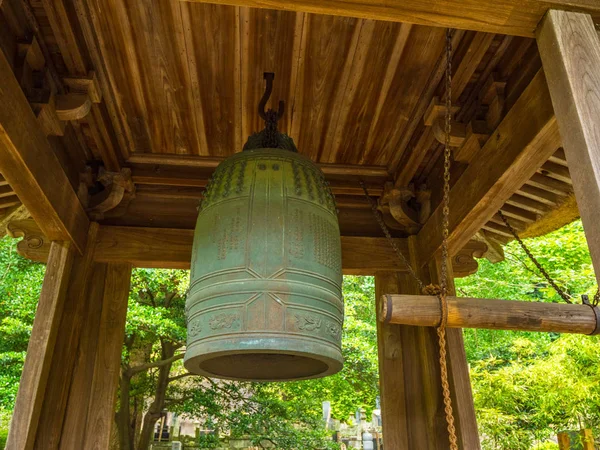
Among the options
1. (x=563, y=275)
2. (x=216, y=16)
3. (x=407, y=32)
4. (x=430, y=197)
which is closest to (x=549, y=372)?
(x=563, y=275)

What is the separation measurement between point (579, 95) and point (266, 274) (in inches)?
57.6

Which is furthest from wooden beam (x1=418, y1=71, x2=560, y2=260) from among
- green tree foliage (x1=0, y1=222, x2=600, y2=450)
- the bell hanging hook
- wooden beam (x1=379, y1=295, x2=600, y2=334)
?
green tree foliage (x1=0, y1=222, x2=600, y2=450)

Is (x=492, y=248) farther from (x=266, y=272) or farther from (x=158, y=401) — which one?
(x=158, y=401)

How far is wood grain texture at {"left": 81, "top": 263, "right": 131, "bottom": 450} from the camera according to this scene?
3410mm

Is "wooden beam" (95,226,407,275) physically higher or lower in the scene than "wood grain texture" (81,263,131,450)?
higher

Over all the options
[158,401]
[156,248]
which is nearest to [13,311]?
[158,401]

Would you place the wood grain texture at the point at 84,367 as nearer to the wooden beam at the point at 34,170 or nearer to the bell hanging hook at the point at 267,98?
the wooden beam at the point at 34,170

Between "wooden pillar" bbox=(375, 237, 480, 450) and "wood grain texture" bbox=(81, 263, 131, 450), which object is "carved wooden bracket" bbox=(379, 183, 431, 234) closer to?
"wooden pillar" bbox=(375, 237, 480, 450)

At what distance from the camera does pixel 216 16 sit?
2.81 metres

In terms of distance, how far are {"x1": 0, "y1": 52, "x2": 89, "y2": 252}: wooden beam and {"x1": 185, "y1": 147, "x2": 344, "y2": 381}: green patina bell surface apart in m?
0.93

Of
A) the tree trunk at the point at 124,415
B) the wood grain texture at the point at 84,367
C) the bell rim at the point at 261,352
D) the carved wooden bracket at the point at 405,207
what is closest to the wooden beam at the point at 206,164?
the carved wooden bracket at the point at 405,207

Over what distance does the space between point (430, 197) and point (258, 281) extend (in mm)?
1966

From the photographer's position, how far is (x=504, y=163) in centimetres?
278

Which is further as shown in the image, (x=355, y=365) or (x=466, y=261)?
(x=355, y=365)
